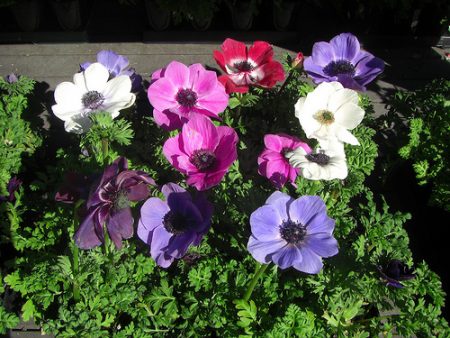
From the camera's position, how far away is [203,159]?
1386 millimetres

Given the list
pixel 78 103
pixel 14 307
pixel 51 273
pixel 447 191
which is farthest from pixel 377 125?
pixel 14 307

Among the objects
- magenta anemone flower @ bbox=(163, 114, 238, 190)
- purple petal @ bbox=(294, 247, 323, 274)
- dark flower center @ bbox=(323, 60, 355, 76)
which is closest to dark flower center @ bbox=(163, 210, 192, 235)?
magenta anemone flower @ bbox=(163, 114, 238, 190)

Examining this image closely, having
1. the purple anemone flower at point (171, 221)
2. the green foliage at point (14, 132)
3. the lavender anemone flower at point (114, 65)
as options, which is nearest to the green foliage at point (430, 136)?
the purple anemone flower at point (171, 221)

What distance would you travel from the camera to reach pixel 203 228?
133 cm

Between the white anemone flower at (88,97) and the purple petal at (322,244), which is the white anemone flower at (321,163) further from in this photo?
the white anemone flower at (88,97)

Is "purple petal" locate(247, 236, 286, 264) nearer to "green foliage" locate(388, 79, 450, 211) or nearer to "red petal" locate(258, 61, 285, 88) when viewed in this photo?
"red petal" locate(258, 61, 285, 88)

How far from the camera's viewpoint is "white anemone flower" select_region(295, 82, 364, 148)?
1375mm

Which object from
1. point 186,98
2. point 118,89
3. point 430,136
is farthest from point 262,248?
point 430,136

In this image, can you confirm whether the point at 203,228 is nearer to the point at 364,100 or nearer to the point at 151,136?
the point at 151,136

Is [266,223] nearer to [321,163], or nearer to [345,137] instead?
[321,163]

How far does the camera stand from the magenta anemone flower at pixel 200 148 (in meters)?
1.36

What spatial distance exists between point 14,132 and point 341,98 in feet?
4.43

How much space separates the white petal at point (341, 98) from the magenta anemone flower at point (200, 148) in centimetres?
32

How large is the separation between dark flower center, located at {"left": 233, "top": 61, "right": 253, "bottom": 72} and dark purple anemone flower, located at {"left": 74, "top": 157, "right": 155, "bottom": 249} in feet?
2.46
